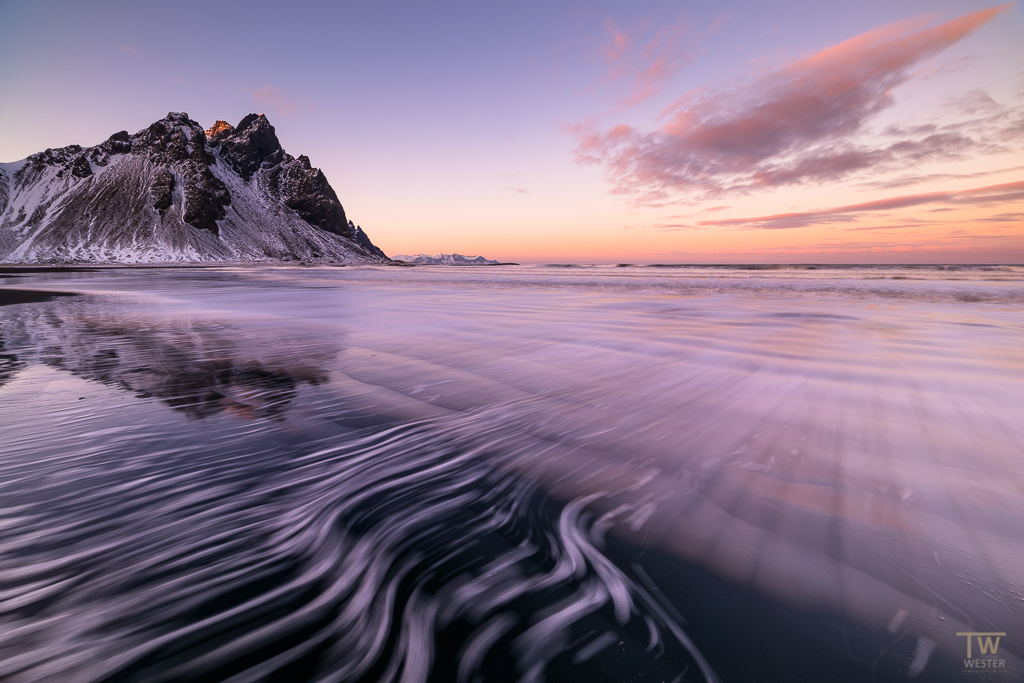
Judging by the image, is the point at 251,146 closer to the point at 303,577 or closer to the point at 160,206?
the point at 160,206

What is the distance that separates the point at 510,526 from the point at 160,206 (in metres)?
175

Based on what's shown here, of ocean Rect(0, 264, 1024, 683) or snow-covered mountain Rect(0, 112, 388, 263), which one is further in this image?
snow-covered mountain Rect(0, 112, 388, 263)

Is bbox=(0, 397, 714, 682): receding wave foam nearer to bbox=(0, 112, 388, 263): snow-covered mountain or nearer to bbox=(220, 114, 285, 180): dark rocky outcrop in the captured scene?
bbox=(0, 112, 388, 263): snow-covered mountain

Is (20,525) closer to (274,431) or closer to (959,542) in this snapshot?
(274,431)

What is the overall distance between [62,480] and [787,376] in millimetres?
6770

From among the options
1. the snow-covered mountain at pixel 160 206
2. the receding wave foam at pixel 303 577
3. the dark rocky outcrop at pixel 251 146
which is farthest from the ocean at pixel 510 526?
the dark rocky outcrop at pixel 251 146

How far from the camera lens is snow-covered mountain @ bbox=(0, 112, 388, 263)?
116188mm

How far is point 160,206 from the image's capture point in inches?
5059

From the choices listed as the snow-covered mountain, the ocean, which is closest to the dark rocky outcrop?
the snow-covered mountain

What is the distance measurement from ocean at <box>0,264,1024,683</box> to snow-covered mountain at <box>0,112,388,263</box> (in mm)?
143121

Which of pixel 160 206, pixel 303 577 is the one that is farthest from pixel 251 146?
pixel 303 577

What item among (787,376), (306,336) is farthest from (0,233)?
(787,376)

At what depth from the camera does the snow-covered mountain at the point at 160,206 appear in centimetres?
11619

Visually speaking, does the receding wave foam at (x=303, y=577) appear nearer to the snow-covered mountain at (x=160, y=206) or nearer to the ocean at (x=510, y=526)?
the ocean at (x=510, y=526)
